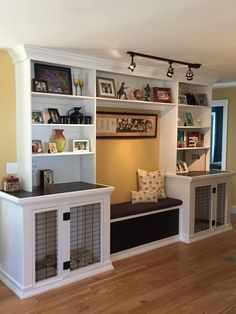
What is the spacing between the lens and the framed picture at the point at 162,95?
15.2 ft

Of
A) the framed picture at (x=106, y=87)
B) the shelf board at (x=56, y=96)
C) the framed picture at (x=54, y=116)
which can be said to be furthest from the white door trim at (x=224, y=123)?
the framed picture at (x=54, y=116)

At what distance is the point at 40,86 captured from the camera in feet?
11.6

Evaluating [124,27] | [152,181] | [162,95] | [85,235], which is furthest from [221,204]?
[124,27]

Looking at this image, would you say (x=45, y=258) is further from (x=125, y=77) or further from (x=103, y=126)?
(x=125, y=77)

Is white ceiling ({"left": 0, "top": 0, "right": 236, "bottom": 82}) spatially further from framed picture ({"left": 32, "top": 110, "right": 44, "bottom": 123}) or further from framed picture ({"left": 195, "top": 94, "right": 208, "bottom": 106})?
framed picture ({"left": 195, "top": 94, "right": 208, "bottom": 106})

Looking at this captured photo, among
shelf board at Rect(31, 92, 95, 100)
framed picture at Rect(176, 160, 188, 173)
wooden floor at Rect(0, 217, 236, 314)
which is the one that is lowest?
wooden floor at Rect(0, 217, 236, 314)

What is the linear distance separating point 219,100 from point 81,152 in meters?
3.54

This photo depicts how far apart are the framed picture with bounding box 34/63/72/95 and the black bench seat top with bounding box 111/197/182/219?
1.47 metres

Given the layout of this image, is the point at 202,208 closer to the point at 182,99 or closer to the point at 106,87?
the point at 182,99

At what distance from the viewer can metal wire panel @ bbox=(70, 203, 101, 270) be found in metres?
3.58

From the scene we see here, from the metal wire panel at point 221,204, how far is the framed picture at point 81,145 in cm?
228

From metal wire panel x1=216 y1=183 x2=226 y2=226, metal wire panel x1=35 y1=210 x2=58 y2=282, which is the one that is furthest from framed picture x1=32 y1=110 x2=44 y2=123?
metal wire panel x1=216 y1=183 x2=226 y2=226

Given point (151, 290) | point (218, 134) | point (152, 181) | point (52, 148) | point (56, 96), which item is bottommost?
point (151, 290)

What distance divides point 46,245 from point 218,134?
4.72 m
